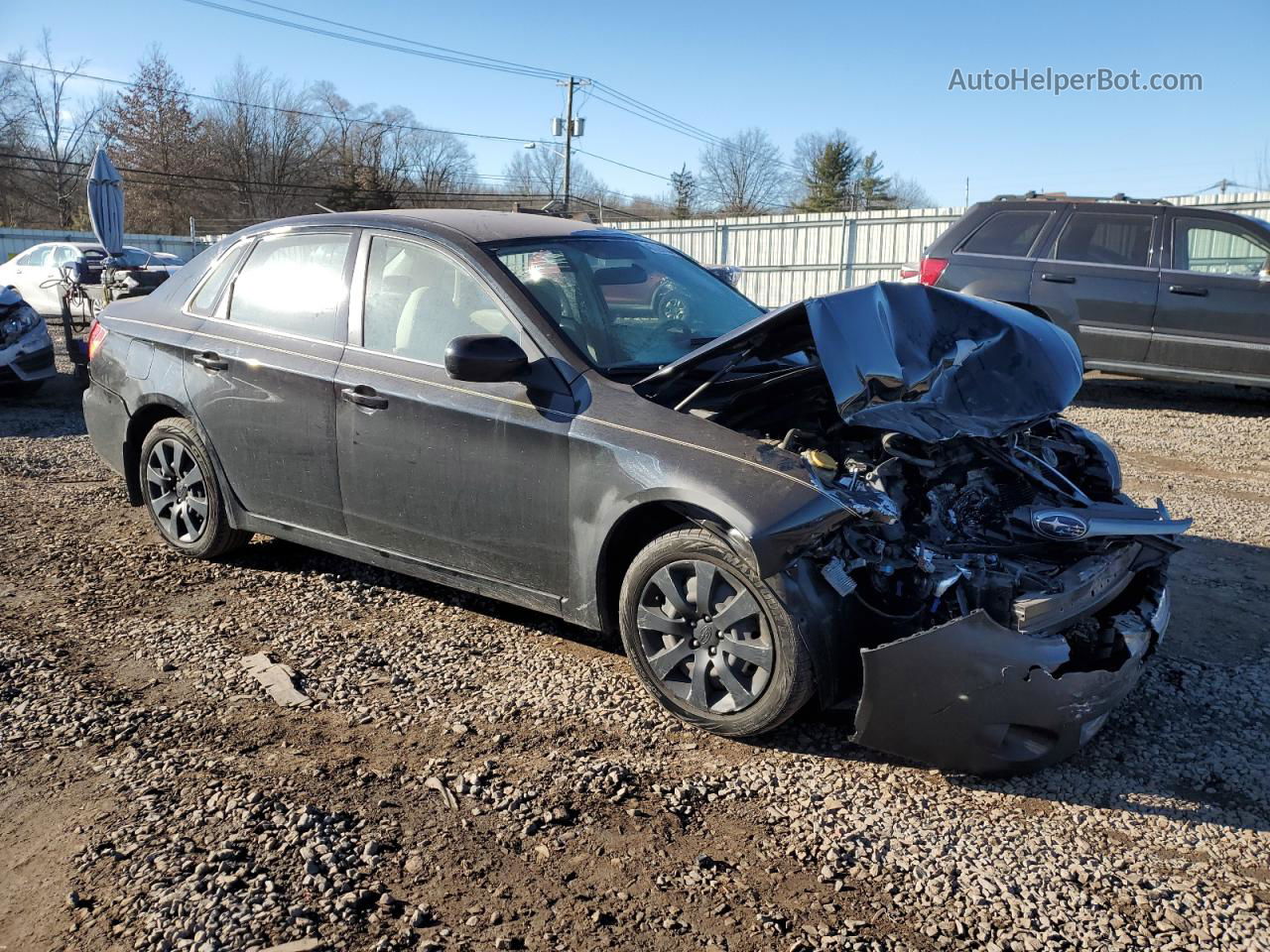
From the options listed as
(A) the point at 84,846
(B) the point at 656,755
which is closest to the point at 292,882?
(A) the point at 84,846

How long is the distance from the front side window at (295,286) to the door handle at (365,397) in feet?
1.11

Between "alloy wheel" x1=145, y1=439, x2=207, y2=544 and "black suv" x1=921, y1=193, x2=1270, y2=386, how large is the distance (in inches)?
304

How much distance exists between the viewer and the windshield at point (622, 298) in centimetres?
393

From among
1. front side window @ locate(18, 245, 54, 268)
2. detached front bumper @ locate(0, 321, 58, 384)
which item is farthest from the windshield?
front side window @ locate(18, 245, 54, 268)

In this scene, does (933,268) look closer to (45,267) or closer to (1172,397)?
(1172,397)

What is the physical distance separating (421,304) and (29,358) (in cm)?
796

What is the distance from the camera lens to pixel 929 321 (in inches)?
146

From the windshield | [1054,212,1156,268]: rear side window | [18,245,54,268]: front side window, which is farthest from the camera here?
[18,245,54,268]: front side window

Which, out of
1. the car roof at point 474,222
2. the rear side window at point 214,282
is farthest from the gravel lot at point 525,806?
the car roof at point 474,222

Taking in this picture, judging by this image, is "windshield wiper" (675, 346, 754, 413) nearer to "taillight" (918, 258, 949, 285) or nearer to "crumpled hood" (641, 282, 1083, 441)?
"crumpled hood" (641, 282, 1083, 441)

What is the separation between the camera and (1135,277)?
9688mm

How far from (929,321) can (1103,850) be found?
193 cm

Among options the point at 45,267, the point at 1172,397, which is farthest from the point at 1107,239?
the point at 45,267

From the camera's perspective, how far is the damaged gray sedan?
3.06m
